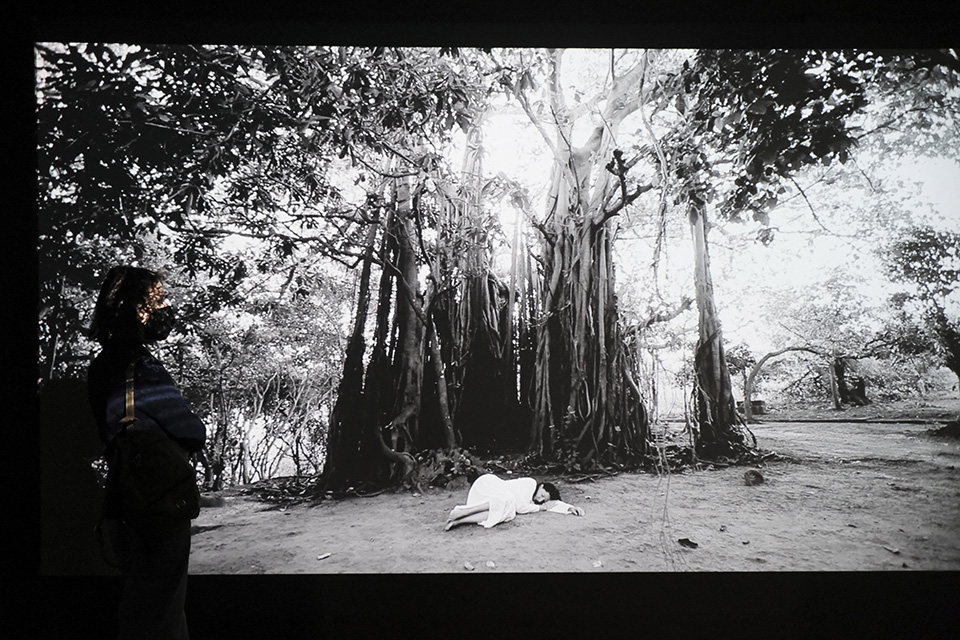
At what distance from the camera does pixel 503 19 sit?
2480mm

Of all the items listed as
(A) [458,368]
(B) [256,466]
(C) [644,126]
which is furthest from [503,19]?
(B) [256,466]

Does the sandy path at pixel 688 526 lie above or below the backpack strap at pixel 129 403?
below

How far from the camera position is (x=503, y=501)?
8.02ft

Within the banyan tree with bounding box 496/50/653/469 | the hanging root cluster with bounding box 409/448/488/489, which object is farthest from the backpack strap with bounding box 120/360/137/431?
the banyan tree with bounding box 496/50/653/469

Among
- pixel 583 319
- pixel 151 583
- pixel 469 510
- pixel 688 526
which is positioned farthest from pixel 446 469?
pixel 151 583

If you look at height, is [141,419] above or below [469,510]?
above

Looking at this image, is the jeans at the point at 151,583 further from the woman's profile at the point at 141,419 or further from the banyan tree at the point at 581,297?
the banyan tree at the point at 581,297

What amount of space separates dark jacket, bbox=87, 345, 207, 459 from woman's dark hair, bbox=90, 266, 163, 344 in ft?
0.14

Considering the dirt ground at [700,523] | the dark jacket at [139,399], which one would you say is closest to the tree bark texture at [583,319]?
the dirt ground at [700,523]

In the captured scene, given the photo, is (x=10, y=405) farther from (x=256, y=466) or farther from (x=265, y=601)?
(x=265, y=601)

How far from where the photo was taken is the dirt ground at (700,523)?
238 centimetres

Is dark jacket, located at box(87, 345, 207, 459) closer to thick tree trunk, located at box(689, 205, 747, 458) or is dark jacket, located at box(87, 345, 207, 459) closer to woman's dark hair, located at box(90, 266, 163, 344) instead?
woman's dark hair, located at box(90, 266, 163, 344)

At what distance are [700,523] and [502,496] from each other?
826mm

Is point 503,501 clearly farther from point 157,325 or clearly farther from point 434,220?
point 157,325
